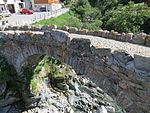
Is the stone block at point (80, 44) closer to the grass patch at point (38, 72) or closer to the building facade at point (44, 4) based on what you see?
the grass patch at point (38, 72)

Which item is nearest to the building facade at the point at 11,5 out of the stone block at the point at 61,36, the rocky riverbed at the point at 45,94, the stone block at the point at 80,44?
the rocky riverbed at the point at 45,94

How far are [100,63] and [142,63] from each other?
1.59 meters

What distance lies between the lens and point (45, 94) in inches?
423

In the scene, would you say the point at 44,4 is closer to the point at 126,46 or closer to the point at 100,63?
the point at 126,46

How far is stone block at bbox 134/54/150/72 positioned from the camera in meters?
4.04

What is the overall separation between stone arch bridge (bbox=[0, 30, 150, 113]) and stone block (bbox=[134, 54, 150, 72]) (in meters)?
0.11

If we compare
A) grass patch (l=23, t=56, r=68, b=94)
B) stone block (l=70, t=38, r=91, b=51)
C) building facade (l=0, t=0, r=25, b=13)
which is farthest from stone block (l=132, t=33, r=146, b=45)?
building facade (l=0, t=0, r=25, b=13)

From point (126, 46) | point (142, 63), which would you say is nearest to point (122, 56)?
point (142, 63)

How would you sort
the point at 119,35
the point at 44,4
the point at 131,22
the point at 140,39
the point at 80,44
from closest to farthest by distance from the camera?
the point at 80,44, the point at 140,39, the point at 119,35, the point at 131,22, the point at 44,4

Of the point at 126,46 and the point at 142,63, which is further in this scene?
the point at 126,46

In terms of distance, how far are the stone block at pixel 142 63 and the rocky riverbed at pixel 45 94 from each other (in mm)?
5859

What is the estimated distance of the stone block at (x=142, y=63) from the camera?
159 inches

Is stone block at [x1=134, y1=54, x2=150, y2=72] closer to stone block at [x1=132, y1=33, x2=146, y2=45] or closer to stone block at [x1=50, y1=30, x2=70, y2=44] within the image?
stone block at [x1=132, y1=33, x2=146, y2=45]

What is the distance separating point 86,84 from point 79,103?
2507mm
